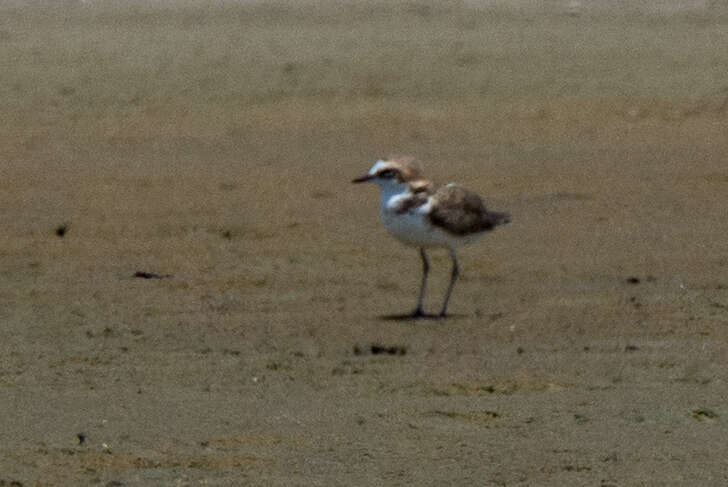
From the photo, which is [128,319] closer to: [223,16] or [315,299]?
[315,299]

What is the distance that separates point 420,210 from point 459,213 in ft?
0.83

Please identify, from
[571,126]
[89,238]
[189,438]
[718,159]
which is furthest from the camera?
[571,126]

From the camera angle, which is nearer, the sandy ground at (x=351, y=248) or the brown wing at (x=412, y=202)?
the sandy ground at (x=351, y=248)

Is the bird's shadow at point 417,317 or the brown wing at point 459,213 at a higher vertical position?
the brown wing at point 459,213

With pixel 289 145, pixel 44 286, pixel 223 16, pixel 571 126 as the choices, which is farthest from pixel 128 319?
pixel 223 16

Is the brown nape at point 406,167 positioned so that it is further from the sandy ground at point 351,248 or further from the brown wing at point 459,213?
the sandy ground at point 351,248

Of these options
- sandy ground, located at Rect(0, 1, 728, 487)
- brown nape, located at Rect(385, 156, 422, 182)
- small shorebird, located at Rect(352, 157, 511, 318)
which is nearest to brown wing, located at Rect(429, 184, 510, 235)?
small shorebird, located at Rect(352, 157, 511, 318)

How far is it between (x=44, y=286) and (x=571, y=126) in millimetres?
6280

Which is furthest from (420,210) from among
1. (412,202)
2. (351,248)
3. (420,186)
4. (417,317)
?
(351,248)

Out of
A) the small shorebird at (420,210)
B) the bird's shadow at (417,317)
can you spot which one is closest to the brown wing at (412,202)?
the small shorebird at (420,210)

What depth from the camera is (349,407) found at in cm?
793

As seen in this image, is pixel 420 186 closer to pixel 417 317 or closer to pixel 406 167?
pixel 406 167

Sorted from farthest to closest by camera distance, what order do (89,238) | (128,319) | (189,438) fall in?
(89,238)
(128,319)
(189,438)

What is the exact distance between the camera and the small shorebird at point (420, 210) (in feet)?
32.6
